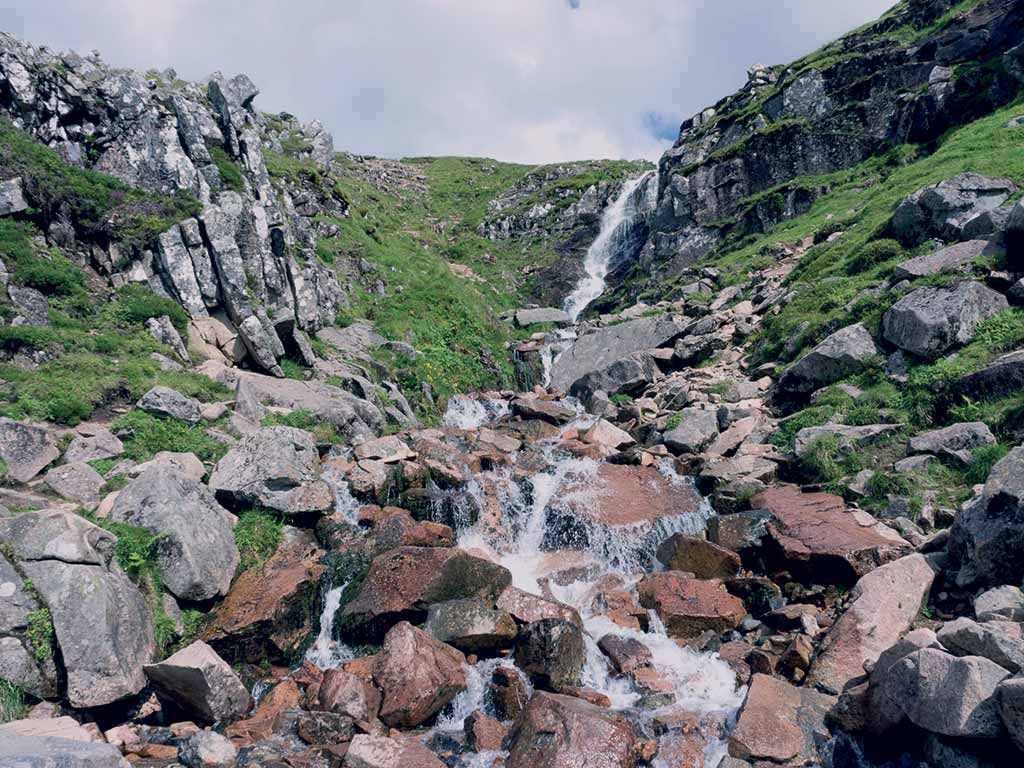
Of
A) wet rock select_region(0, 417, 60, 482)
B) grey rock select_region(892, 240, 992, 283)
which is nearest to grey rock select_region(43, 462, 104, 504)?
wet rock select_region(0, 417, 60, 482)

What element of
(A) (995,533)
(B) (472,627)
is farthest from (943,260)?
(B) (472,627)

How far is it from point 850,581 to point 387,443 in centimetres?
1162

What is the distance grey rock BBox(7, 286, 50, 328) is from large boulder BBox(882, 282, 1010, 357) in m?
23.3

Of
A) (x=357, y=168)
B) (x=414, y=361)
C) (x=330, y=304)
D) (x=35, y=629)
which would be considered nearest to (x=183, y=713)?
(x=35, y=629)

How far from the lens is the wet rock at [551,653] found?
9516 millimetres

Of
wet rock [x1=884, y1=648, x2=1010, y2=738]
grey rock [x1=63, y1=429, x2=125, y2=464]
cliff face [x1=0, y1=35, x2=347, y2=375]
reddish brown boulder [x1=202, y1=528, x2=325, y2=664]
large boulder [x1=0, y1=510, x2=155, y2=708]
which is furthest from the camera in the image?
cliff face [x1=0, y1=35, x2=347, y2=375]

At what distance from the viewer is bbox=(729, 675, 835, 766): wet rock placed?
740 cm

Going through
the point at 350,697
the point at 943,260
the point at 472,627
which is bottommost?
the point at 350,697

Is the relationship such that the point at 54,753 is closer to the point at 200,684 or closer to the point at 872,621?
the point at 200,684

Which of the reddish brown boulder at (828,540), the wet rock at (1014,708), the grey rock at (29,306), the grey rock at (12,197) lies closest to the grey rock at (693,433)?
the reddish brown boulder at (828,540)

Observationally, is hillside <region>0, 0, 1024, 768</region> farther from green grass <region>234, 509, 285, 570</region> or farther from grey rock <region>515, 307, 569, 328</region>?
grey rock <region>515, 307, 569, 328</region>

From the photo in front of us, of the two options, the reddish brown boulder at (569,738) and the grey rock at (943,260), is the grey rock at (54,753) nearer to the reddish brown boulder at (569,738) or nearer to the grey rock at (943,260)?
the reddish brown boulder at (569,738)

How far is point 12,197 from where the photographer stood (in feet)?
58.9

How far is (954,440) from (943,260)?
7.74 meters
